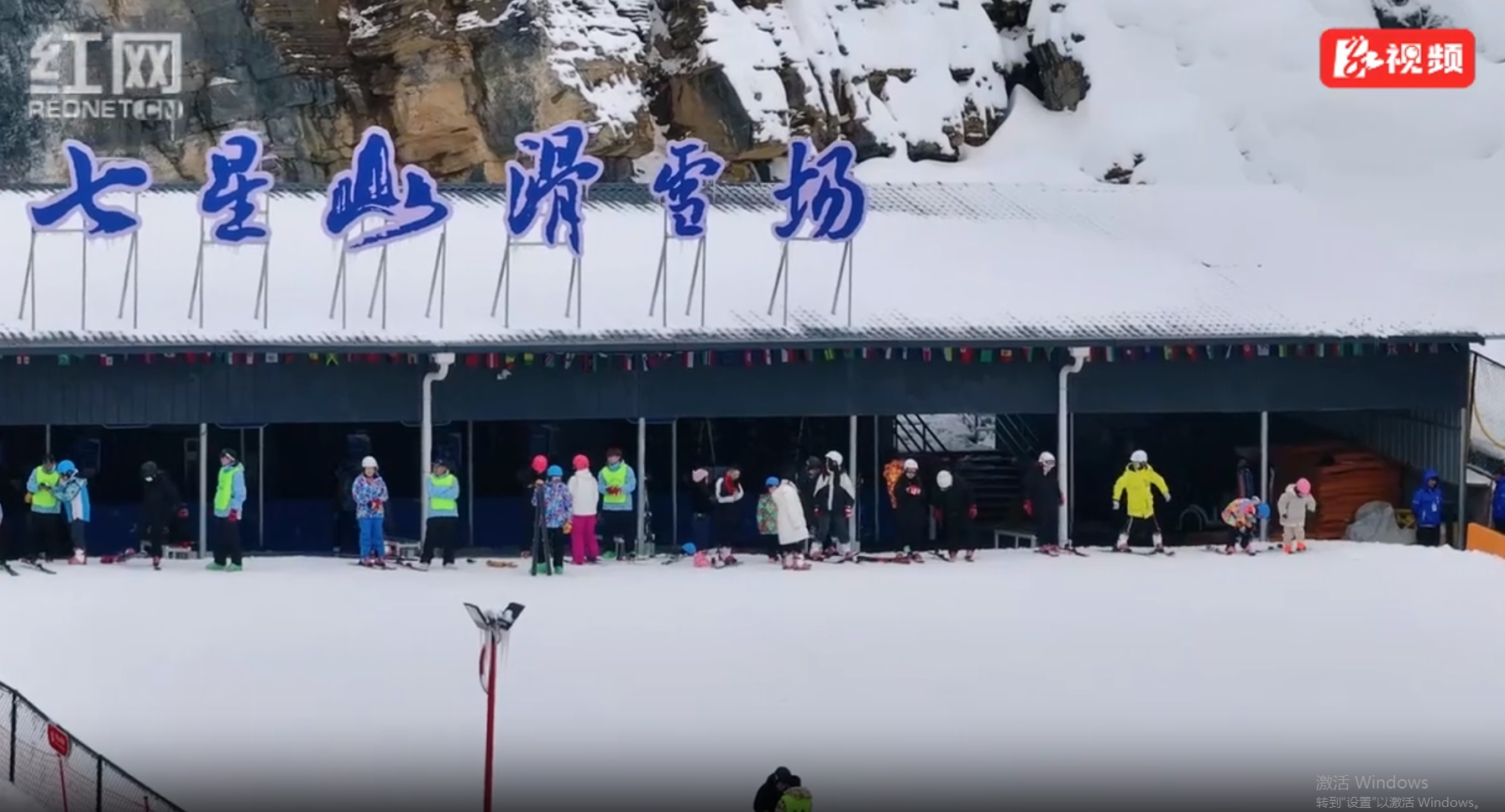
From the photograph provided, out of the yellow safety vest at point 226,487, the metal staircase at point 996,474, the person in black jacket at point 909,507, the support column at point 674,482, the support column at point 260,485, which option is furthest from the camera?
the metal staircase at point 996,474

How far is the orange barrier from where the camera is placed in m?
28.7

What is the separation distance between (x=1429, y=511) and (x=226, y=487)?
14972 mm

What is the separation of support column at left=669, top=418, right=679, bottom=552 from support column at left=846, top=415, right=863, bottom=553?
90.0 inches

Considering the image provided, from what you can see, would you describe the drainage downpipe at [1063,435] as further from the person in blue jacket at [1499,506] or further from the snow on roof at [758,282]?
the person in blue jacket at [1499,506]

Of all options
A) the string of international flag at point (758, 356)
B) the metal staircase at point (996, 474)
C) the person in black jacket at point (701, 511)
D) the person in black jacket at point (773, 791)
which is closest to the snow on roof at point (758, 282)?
the string of international flag at point (758, 356)

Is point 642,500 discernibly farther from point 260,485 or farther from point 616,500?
point 260,485

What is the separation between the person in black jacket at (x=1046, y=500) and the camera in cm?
2869

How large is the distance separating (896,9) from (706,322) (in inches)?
815

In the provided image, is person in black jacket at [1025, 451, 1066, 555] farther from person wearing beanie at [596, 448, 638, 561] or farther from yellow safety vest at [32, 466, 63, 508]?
yellow safety vest at [32, 466, 63, 508]

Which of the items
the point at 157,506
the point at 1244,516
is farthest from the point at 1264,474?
the point at 157,506

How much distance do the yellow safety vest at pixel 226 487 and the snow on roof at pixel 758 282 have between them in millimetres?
1923

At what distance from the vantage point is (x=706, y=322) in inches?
1154

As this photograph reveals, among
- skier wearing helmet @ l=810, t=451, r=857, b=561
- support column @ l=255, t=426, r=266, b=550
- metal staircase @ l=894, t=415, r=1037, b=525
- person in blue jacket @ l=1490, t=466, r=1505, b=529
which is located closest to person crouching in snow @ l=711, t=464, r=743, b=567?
skier wearing helmet @ l=810, t=451, r=857, b=561

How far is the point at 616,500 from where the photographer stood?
2723 cm
